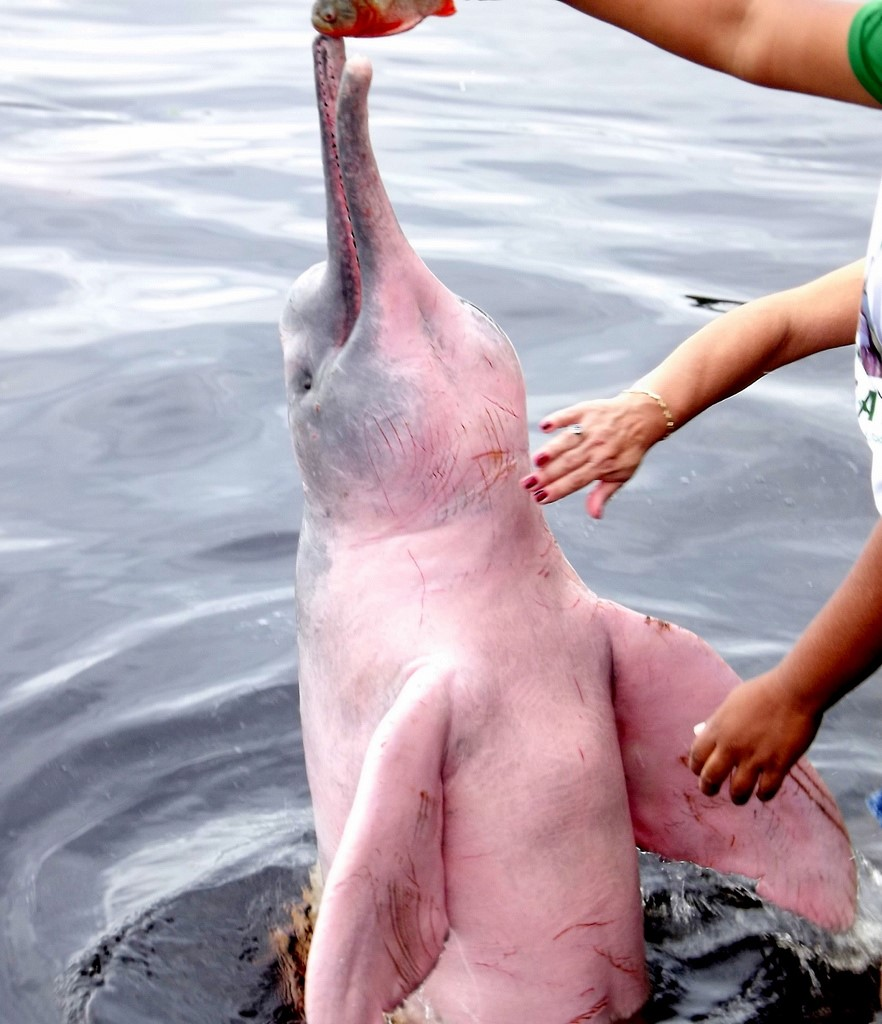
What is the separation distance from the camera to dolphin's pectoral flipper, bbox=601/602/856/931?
11.2 feet

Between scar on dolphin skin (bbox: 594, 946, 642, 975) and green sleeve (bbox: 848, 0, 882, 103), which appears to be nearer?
green sleeve (bbox: 848, 0, 882, 103)

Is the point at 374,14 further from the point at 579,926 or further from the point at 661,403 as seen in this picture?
the point at 579,926

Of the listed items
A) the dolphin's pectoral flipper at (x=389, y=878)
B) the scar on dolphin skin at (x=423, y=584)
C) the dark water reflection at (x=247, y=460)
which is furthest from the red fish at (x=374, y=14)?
the dark water reflection at (x=247, y=460)

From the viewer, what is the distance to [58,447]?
655 centimetres

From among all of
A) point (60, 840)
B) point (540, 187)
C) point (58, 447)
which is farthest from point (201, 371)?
point (540, 187)

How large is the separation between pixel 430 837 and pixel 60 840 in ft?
5.30

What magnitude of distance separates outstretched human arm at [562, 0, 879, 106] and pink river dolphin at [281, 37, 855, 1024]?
605 millimetres

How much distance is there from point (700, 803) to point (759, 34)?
1637 millimetres

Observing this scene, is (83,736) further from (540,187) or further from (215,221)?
(540,187)

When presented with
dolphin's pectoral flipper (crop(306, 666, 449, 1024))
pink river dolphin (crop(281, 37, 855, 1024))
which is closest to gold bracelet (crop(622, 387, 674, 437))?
pink river dolphin (crop(281, 37, 855, 1024))

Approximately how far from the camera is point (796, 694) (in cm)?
291

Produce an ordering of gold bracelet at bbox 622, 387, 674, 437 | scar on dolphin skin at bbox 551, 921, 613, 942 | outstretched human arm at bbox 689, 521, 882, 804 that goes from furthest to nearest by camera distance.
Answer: gold bracelet at bbox 622, 387, 674, 437, scar on dolphin skin at bbox 551, 921, 613, 942, outstretched human arm at bbox 689, 521, 882, 804

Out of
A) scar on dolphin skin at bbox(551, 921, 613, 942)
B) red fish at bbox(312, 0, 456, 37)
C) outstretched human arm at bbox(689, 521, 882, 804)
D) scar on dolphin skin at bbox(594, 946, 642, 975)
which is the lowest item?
scar on dolphin skin at bbox(594, 946, 642, 975)

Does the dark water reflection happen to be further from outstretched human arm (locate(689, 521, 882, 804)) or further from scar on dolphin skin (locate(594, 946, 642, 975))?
outstretched human arm (locate(689, 521, 882, 804))
